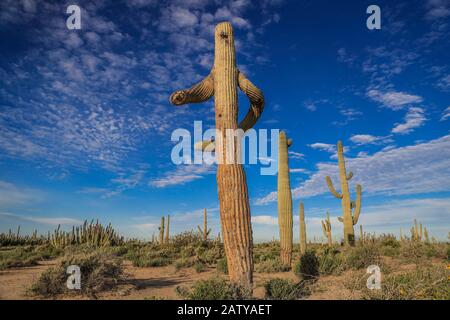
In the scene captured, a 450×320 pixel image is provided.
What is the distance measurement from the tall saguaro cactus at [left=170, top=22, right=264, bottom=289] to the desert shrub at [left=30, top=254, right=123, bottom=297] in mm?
3240

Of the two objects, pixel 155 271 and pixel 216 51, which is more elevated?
pixel 216 51

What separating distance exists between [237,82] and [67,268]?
563cm

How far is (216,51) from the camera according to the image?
725 cm

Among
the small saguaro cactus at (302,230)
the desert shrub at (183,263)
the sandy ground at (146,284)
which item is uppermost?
the small saguaro cactus at (302,230)

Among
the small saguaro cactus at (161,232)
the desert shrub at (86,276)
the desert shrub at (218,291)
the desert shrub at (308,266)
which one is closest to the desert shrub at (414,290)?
the desert shrub at (218,291)

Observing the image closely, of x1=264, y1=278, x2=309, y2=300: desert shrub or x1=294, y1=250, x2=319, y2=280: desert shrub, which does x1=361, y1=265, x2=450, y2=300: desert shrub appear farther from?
x1=294, y1=250, x2=319, y2=280: desert shrub

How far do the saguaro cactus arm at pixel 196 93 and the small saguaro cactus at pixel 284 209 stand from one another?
642 centimetres

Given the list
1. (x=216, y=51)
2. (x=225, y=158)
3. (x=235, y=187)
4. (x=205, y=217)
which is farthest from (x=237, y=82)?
(x=205, y=217)

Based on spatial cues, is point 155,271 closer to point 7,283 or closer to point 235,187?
point 7,283

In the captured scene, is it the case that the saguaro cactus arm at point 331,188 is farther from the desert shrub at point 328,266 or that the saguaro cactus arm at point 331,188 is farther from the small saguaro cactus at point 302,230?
the desert shrub at point 328,266

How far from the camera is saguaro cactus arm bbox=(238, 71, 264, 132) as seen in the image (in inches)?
287

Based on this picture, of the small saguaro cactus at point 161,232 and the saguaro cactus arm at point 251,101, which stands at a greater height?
the saguaro cactus arm at point 251,101

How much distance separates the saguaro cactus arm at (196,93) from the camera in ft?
22.1

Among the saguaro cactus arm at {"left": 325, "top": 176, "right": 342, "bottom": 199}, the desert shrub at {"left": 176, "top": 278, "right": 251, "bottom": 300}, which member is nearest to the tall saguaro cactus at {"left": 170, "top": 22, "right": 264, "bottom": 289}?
the desert shrub at {"left": 176, "top": 278, "right": 251, "bottom": 300}
